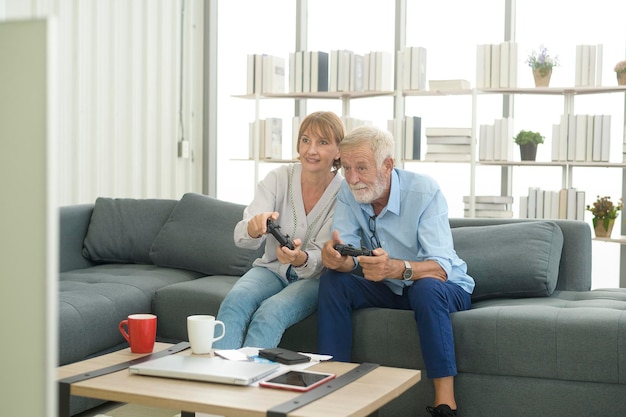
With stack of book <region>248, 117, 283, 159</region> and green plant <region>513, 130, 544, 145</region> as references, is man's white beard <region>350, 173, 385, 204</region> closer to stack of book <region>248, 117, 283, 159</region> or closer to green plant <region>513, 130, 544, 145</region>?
green plant <region>513, 130, 544, 145</region>

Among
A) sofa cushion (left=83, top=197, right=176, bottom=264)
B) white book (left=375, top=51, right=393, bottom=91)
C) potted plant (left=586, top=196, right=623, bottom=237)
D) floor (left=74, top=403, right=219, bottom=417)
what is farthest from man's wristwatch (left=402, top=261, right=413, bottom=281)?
white book (left=375, top=51, right=393, bottom=91)

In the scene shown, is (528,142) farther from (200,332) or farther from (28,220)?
(28,220)

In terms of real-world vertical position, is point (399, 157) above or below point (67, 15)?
below

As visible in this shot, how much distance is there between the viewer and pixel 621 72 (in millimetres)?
4465

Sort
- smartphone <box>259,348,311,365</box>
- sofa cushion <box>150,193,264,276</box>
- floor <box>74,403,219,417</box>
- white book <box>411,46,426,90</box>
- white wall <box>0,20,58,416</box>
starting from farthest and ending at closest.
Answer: white book <box>411,46,426,90</box>
sofa cushion <box>150,193,264,276</box>
floor <box>74,403,219,417</box>
smartphone <box>259,348,311,365</box>
white wall <box>0,20,58,416</box>

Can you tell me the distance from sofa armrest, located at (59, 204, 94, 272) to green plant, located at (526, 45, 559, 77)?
102 inches

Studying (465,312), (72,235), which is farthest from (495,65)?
(72,235)

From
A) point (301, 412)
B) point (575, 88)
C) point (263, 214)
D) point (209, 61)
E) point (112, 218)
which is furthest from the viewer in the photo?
point (209, 61)

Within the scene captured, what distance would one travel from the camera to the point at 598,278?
192 inches

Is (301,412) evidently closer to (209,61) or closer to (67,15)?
(67,15)

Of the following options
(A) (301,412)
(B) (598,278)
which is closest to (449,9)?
(B) (598,278)

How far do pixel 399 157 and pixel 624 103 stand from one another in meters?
1.34

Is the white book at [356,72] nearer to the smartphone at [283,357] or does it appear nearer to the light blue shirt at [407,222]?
the light blue shirt at [407,222]

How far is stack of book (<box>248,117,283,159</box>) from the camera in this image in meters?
5.36
